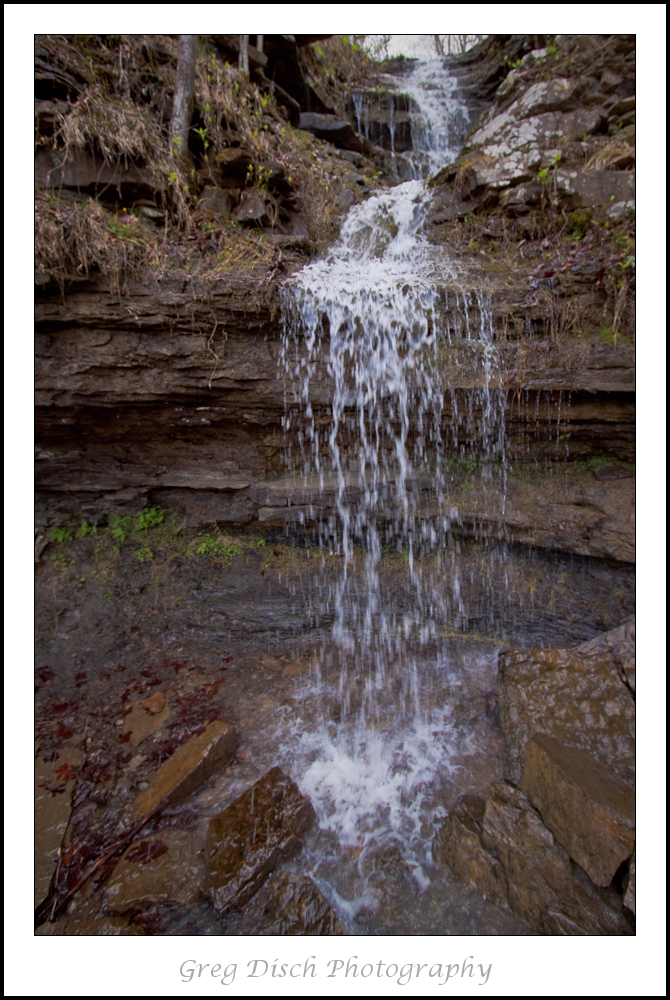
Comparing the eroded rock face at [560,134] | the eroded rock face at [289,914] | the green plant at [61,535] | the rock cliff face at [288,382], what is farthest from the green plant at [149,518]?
the eroded rock face at [560,134]

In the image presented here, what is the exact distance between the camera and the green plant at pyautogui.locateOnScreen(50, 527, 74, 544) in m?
4.50

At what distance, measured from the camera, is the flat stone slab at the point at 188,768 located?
2926mm

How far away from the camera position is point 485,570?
448cm

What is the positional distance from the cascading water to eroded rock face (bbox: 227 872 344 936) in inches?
25.1

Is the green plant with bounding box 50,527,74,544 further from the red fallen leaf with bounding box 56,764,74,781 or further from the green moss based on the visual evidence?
the green moss

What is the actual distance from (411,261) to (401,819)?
594 cm

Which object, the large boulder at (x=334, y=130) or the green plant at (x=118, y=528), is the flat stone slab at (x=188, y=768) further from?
the large boulder at (x=334, y=130)

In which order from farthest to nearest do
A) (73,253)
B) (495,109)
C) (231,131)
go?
(495,109) → (231,131) → (73,253)

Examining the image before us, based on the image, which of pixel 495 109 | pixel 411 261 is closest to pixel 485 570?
pixel 411 261

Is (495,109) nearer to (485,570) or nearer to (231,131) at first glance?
(231,131)

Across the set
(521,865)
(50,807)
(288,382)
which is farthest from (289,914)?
(288,382)

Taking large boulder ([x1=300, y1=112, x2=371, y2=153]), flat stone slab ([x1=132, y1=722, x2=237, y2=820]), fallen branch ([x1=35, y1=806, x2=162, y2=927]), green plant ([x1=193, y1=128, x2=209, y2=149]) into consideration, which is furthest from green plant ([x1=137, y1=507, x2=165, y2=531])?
large boulder ([x1=300, y1=112, x2=371, y2=153])

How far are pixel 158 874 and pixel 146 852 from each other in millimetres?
206

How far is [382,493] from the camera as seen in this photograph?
4301 mm
